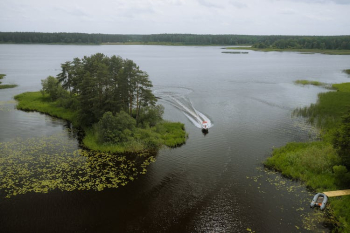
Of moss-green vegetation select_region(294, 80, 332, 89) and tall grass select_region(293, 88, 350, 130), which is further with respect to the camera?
moss-green vegetation select_region(294, 80, 332, 89)

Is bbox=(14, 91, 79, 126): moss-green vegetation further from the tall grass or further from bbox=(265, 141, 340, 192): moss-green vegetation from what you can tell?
the tall grass

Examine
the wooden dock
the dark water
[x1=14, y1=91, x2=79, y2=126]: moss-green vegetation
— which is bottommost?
the dark water

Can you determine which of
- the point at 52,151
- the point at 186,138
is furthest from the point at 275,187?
the point at 52,151

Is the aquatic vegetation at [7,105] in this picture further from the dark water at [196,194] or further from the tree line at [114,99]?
the tree line at [114,99]

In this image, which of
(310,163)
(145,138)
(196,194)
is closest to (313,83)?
(310,163)

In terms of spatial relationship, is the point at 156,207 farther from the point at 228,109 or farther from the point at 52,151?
the point at 228,109

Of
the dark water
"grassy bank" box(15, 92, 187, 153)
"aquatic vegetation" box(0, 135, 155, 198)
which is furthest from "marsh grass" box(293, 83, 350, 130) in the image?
"aquatic vegetation" box(0, 135, 155, 198)

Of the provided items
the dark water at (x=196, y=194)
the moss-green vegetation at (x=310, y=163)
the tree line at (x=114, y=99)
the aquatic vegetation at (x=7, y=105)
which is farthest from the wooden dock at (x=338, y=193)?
the aquatic vegetation at (x=7, y=105)

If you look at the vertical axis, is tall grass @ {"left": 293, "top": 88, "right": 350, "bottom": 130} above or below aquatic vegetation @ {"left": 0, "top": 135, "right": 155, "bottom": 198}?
above

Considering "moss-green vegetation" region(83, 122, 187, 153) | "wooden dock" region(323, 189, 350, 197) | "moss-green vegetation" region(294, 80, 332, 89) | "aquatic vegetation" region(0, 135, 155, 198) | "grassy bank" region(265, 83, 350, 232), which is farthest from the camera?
"moss-green vegetation" region(294, 80, 332, 89)
